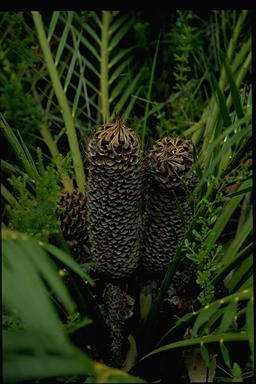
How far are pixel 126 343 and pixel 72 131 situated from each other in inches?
16.5

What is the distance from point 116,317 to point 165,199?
0.20 meters

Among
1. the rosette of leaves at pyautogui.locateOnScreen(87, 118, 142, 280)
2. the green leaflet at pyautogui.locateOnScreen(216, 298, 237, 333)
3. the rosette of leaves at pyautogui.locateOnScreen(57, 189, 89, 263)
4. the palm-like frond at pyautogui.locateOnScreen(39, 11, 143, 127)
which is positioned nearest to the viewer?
the green leaflet at pyautogui.locateOnScreen(216, 298, 237, 333)

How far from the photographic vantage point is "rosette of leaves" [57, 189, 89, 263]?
101 cm

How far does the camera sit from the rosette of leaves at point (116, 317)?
98cm

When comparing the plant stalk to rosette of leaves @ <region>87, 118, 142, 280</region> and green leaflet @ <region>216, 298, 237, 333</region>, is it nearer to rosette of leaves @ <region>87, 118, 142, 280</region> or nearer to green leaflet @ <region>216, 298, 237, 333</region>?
rosette of leaves @ <region>87, 118, 142, 280</region>

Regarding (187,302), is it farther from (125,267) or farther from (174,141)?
(174,141)

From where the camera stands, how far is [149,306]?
3.34 feet

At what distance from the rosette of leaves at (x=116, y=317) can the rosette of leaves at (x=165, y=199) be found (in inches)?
2.4

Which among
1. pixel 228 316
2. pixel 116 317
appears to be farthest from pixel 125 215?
pixel 228 316

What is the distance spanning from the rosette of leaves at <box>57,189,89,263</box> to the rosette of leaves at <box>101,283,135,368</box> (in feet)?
0.26

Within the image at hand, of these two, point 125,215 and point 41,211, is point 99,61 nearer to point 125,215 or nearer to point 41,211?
point 125,215

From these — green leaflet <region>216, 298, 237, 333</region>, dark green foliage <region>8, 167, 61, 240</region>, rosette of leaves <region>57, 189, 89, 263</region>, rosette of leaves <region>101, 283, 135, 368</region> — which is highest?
dark green foliage <region>8, 167, 61, 240</region>

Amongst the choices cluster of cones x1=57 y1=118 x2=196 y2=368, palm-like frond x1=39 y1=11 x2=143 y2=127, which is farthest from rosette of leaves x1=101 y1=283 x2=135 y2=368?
palm-like frond x1=39 y1=11 x2=143 y2=127

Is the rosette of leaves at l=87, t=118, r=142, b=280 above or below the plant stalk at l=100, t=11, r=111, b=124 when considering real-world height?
below
